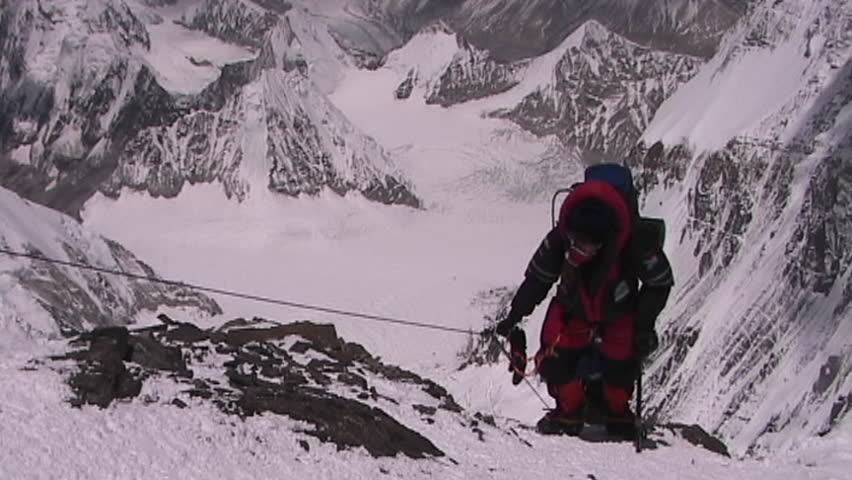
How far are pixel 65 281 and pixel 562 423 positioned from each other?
227 ft

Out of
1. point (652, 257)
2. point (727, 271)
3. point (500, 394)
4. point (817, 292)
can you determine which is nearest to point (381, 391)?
point (652, 257)

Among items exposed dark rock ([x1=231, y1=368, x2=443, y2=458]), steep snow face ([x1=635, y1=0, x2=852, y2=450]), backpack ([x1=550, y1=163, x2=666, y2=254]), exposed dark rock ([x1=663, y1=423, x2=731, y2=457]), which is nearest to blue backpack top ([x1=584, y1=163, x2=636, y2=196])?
backpack ([x1=550, y1=163, x2=666, y2=254])

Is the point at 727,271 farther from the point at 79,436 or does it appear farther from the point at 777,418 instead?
the point at 79,436

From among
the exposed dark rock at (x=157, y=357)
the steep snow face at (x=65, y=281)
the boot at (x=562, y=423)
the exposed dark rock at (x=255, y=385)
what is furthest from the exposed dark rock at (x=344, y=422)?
the steep snow face at (x=65, y=281)

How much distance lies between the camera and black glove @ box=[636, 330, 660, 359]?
14.9m

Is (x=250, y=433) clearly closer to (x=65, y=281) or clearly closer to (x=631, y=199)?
(x=631, y=199)

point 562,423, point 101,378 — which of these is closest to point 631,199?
point 562,423

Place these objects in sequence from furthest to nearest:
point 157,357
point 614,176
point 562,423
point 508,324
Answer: point 157,357
point 562,423
point 508,324
point 614,176

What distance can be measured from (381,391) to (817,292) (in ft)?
312

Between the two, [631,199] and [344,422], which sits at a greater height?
[631,199]

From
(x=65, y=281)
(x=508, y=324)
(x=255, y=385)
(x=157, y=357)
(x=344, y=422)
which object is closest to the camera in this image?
(x=508, y=324)

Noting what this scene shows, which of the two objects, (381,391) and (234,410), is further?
(381,391)

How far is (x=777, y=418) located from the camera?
340 ft

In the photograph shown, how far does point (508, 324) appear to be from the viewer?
50.5 ft
